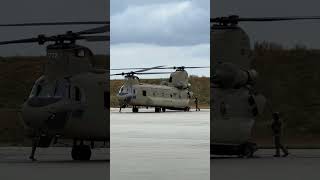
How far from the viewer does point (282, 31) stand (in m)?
9.09

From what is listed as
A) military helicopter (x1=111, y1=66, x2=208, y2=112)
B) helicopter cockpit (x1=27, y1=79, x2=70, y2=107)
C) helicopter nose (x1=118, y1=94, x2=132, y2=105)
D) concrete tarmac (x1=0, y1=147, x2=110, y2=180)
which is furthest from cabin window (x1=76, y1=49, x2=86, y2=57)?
helicopter nose (x1=118, y1=94, x2=132, y2=105)

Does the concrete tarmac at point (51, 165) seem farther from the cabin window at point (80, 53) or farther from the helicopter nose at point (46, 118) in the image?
the cabin window at point (80, 53)

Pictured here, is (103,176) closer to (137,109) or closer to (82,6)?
(82,6)

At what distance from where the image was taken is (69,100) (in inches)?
402

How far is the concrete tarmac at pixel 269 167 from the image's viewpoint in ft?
28.5

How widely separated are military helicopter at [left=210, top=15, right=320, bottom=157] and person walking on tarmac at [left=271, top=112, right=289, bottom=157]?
261mm

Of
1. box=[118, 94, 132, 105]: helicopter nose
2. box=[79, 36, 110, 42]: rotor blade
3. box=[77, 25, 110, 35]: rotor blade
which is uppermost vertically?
box=[77, 25, 110, 35]: rotor blade

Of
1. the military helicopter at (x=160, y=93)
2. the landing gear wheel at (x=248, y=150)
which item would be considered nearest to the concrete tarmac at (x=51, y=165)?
the landing gear wheel at (x=248, y=150)

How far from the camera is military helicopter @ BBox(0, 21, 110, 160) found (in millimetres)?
9797

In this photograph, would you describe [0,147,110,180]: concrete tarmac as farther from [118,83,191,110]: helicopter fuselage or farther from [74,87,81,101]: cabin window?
[118,83,191,110]: helicopter fuselage

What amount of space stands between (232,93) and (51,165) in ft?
10.8

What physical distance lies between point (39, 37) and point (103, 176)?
8.55ft

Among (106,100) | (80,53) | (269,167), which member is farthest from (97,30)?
(269,167)

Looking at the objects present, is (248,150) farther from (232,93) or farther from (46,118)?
(46,118)
